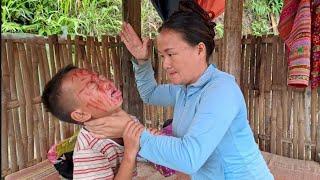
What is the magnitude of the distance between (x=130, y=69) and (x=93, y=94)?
98.0 inches

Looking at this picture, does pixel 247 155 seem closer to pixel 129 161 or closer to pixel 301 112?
pixel 129 161

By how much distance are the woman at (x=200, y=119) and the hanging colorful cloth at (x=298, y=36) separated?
2.03 metres

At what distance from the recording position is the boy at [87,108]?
1269mm

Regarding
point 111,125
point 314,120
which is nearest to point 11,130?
point 111,125

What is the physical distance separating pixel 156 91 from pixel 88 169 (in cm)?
59

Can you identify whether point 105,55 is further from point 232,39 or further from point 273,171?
point 273,171

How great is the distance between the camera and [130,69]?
379 centimetres

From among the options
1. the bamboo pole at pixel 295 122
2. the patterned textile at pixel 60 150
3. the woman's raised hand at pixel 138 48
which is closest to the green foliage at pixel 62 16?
the bamboo pole at pixel 295 122

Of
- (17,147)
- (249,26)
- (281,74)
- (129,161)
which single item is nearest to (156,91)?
(129,161)

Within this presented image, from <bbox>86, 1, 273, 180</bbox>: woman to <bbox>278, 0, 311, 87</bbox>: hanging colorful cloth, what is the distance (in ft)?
6.65

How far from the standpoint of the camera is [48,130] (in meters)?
3.29

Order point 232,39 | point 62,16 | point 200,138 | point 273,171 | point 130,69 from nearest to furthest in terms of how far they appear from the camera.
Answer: point 200,138
point 232,39
point 273,171
point 130,69
point 62,16

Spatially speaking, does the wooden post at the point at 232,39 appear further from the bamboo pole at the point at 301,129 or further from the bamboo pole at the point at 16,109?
the bamboo pole at the point at 16,109

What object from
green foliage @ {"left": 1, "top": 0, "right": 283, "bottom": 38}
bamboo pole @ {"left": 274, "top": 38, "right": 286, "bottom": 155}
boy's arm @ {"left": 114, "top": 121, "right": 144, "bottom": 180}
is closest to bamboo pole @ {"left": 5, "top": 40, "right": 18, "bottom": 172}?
boy's arm @ {"left": 114, "top": 121, "right": 144, "bottom": 180}
